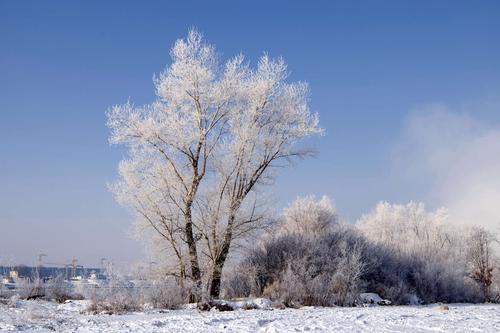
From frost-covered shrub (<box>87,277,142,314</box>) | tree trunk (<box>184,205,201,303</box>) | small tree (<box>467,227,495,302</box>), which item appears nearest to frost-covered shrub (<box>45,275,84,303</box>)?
frost-covered shrub (<box>87,277,142,314</box>)

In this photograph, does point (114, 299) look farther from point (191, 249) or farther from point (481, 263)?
point (481, 263)

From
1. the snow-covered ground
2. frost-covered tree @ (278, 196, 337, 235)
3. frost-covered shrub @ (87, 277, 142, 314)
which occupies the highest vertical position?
frost-covered tree @ (278, 196, 337, 235)

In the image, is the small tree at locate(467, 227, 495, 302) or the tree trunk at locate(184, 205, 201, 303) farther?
the small tree at locate(467, 227, 495, 302)

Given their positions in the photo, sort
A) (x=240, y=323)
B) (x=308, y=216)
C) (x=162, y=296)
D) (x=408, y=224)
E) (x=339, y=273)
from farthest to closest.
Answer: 1. (x=408, y=224)
2. (x=308, y=216)
3. (x=339, y=273)
4. (x=162, y=296)
5. (x=240, y=323)

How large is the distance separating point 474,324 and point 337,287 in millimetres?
8490

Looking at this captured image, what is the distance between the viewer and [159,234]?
21.1m

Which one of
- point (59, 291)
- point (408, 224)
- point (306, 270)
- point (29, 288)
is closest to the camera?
point (29, 288)

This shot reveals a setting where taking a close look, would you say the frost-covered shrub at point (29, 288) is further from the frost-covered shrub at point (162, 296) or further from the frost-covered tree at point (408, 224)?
the frost-covered tree at point (408, 224)

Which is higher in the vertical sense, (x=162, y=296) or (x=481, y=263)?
(x=481, y=263)

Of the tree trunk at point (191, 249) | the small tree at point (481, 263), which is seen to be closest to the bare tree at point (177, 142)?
the tree trunk at point (191, 249)

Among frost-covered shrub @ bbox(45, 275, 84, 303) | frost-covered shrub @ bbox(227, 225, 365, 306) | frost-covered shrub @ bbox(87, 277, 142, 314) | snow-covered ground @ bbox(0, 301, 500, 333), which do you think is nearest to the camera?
snow-covered ground @ bbox(0, 301, 500, 333)

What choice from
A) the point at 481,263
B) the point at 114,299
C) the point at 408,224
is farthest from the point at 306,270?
the point at 408,224

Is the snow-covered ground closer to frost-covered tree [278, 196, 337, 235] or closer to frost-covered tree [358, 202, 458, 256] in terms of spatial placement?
frost-covered tree [278, 196, 337, 235]

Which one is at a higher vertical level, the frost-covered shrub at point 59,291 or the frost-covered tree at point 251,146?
the frost-covered tree at point 251,146
